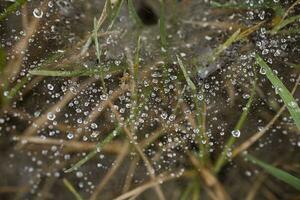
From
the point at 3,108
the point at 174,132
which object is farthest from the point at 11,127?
the point at 174,132

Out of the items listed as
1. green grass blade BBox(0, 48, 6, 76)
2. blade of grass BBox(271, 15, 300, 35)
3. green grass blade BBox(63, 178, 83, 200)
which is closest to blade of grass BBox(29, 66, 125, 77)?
green grass blade BBox(0, 48, 6, 76)

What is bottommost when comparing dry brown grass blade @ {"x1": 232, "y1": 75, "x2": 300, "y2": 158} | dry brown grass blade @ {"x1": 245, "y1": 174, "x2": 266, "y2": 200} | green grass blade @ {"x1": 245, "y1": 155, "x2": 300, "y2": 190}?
dry brown grass blade @ {"x1": 245, "y1": 174, "x2": 266, "y2": 200}

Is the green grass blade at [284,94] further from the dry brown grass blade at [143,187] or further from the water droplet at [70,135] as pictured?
the water droplet at [70,135]

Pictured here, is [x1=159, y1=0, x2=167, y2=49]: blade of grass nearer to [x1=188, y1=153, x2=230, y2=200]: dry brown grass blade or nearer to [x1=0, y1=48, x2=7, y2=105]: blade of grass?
[x1=188, y1=153, x2=230, y2=200]: dry brown grass blade

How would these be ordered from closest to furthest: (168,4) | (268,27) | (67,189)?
(67,189) → (268,27) → (168,4)

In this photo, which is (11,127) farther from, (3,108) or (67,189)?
(67,189)

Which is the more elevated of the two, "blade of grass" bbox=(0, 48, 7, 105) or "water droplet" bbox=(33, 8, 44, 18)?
"water droplet" bbox=(33, 8, 44, 18)

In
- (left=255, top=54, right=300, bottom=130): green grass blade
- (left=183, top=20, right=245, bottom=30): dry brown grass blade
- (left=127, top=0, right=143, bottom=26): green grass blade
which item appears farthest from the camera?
(left=183, top=20, right=245, bottom=30): dry brown grass blade
